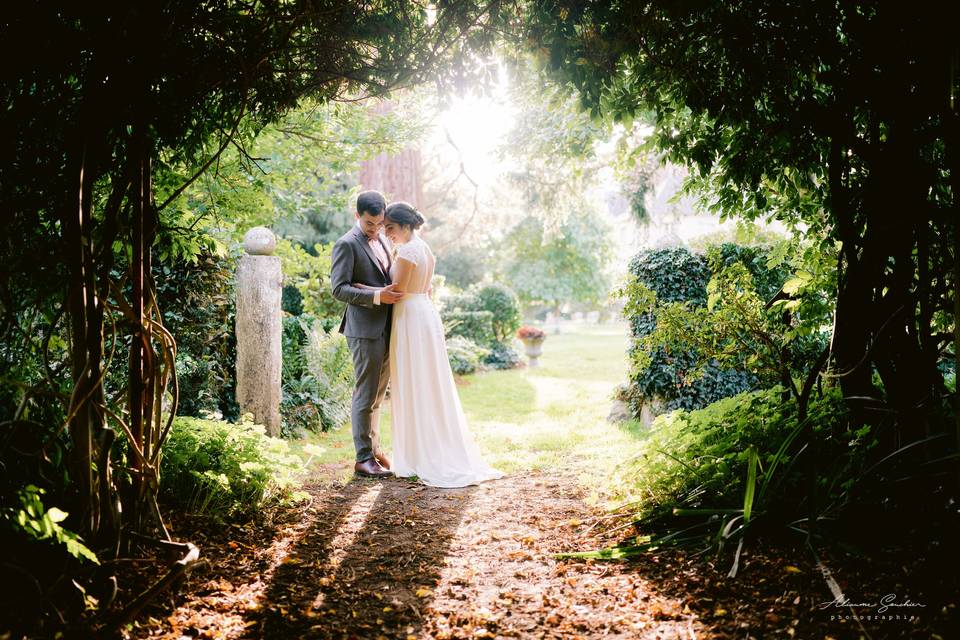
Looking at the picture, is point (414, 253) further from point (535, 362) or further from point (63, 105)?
point (535, 362)

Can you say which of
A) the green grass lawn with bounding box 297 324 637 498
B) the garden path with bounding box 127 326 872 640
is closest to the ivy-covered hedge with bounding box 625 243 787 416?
the green grass lawn with bounding box 297 324 637 498

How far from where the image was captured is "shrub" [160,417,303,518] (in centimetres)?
348

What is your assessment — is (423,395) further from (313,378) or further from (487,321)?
(487,321)

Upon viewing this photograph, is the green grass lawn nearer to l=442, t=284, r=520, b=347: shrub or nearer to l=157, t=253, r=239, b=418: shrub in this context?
l=157, t=253, r=239, b=418: shrub

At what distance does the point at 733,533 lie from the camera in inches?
116

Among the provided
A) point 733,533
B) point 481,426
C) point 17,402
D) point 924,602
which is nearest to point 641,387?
point 481,426

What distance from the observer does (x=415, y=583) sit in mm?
2996

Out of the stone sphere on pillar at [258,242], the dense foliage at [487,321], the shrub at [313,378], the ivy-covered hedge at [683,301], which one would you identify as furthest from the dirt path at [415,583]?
the dense foliage at [487,321]

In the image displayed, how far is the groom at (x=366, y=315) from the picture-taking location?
516cm

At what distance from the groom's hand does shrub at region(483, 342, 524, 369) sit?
375 inches

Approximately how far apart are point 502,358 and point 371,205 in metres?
10.2

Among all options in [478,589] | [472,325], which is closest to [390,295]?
[478,589]

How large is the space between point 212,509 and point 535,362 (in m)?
12.4

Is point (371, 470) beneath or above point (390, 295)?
beneath
